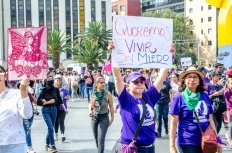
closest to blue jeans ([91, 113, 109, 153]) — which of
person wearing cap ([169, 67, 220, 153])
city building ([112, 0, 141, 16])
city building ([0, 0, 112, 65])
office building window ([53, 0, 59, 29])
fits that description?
person wearing cap ([169, 67, 220, 153])

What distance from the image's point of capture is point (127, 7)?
356ft

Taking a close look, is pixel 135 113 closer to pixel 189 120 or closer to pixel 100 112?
pixel 189 120

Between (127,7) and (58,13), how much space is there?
26884 mm

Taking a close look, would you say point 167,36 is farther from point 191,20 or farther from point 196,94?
point 191,20

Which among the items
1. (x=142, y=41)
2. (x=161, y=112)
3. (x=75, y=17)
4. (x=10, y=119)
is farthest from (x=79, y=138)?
(x=75, y=17)

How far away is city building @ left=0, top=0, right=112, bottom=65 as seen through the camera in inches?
3285

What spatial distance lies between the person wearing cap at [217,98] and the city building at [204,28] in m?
81.8

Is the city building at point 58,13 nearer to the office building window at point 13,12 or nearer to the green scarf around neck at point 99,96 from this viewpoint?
the office building window at point 13,12

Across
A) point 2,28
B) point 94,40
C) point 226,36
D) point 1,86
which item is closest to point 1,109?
point 1,86

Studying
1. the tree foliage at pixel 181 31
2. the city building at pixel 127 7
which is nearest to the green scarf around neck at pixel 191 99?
the tree foliage at pixel 181 31

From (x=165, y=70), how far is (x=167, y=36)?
45 centimetres

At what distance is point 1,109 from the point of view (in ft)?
16.0

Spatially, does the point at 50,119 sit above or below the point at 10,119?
below

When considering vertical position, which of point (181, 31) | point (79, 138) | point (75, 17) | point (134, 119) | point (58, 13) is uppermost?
point (58, 13)
